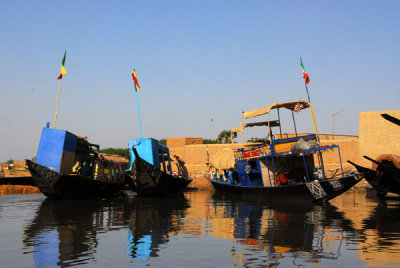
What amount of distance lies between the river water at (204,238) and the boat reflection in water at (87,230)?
19 millimetres

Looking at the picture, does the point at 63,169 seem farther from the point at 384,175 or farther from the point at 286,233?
the point at 384,175

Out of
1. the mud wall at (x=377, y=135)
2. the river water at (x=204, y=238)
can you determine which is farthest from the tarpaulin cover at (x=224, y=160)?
the river water at (x=204, y=238)

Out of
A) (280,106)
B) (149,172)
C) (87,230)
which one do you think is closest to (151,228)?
(87,230)

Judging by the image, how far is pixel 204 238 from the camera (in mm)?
10109

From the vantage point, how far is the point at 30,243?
9.61m

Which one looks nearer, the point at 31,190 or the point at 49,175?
the point at 49,175

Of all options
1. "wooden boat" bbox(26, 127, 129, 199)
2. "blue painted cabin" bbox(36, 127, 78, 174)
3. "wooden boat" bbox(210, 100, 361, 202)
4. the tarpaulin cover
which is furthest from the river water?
the tarpaulin cover

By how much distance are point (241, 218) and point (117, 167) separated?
14.5 m

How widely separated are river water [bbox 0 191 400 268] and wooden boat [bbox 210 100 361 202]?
1.15 meters

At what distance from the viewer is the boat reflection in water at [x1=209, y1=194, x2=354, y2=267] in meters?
7.94

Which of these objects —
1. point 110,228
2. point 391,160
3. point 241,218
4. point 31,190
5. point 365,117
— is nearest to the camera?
point 110,228

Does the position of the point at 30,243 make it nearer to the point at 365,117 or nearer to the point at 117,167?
the point at 117,167

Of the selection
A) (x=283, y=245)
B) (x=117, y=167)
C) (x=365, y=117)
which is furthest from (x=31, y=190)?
(x=283, y=245)

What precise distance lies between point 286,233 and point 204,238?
6.52ft
